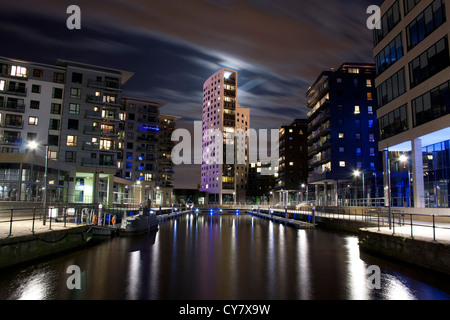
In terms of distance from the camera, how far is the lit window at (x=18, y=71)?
6122 cm

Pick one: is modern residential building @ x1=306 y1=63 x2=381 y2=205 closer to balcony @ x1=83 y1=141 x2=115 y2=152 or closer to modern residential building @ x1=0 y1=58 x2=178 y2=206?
modern residential building @ x1=0 y1=58 x2=178 y2=206

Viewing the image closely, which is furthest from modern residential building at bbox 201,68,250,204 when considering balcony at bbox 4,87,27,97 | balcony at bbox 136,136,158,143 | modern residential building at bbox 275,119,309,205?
balcony at bbox 4,87,27,97

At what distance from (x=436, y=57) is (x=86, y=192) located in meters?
59.8

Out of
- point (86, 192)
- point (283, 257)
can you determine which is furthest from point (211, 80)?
point (283, 257)

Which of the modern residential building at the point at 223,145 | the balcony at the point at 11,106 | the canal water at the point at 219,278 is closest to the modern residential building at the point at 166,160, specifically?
the modern residential building at the point at 223,145

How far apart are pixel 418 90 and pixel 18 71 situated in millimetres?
63854

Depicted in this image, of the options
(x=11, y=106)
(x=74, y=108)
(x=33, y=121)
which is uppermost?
(x=74, y=108)

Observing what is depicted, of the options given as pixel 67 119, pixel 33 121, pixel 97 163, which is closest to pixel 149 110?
pixel 67 119

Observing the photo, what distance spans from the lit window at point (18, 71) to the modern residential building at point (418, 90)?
5909cm

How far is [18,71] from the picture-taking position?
61656mm

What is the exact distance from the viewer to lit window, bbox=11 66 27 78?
61.2m

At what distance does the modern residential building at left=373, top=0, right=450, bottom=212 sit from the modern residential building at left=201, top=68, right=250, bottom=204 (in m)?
119

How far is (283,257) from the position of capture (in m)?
19.3

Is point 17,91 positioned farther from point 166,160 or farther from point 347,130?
point 166,160
